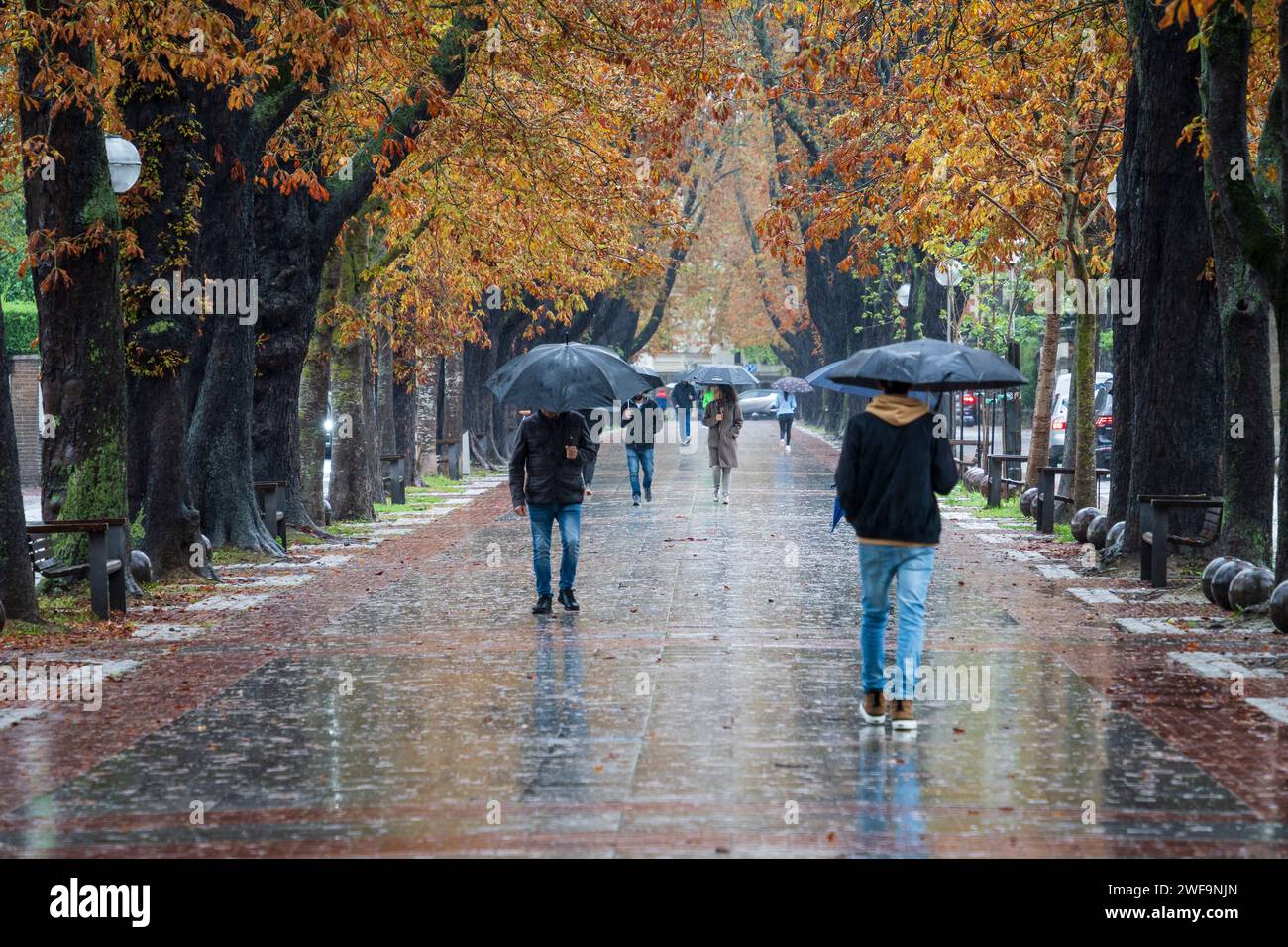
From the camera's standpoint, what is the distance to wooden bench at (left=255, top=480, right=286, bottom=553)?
64.9ft

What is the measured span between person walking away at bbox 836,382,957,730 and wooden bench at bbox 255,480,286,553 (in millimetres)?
11691

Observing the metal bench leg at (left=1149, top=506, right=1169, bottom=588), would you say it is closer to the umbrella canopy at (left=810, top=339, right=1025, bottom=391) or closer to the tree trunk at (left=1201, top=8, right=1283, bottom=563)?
the tree trunk at (left=1201, top=8, right=1283, bottom=563)

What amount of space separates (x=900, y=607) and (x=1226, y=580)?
540 centimetres

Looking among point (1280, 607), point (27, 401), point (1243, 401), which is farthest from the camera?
point (27, 401)

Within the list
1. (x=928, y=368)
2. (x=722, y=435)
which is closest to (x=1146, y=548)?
(x=928, y=368)

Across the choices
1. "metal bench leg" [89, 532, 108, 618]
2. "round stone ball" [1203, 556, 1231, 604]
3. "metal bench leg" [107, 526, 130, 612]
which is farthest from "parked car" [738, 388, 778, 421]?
"metal bench leg" [89, 532, 108, 618]

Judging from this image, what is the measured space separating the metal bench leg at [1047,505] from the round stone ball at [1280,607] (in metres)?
8.97

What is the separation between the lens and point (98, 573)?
13.6 metres

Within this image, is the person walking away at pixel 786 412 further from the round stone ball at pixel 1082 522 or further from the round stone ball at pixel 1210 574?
the round stone ball at pixel 1210 574

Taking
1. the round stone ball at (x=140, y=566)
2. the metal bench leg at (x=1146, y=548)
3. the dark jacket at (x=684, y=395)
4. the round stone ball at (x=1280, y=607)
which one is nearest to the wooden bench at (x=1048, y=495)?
the metal bench leg at (x=1146, y=548)

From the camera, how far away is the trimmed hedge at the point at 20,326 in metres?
38.0

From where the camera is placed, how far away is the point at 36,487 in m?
35.2

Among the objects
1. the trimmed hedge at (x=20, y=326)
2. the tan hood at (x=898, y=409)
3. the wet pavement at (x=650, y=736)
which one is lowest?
the wet pavement at (x=650, y=736)

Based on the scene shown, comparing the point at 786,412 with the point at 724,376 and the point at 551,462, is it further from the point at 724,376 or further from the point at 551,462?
the point at 551,462
